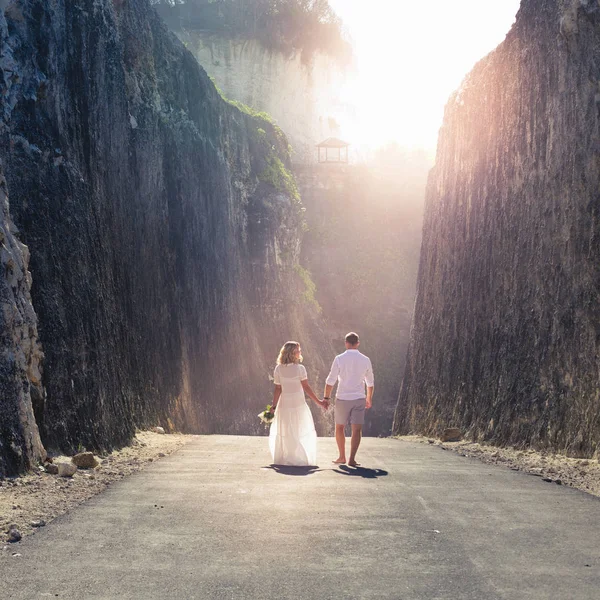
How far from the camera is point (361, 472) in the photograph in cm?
1133

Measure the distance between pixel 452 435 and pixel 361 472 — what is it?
8863mm

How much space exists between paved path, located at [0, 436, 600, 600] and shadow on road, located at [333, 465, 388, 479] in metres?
0.35

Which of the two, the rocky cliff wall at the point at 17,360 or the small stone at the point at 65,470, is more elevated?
the rocky cliff wall at the point at 17,360

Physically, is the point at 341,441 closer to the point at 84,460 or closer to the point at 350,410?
the point at 350,410

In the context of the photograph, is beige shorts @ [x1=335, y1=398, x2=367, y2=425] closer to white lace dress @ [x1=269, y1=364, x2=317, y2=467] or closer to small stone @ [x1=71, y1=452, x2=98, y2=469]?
white lace dress @ [x1=269, y1=364, x2=317, y2=467]

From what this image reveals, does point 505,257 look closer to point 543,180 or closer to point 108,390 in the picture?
point 543,180

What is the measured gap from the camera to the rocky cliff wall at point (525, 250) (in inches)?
564

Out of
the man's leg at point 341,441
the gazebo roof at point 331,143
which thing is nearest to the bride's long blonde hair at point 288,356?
the man's leg at point 341,441

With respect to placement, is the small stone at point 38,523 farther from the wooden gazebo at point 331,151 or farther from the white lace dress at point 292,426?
the wooden gazebo at point 331,151

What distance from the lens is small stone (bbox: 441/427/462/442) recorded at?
1969 cm

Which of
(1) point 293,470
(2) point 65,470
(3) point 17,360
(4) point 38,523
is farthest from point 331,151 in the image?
(4) point 38,523

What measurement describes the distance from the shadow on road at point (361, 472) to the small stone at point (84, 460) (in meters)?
3.16

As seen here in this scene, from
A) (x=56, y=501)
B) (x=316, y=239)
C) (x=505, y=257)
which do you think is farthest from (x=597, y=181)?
(x=316, y=239)

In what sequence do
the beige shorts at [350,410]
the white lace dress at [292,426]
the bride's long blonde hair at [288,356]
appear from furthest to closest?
the bride's long blonde hair at [288,356] → the beige shorts at [350,410] → the white lace dress at [292,426]
